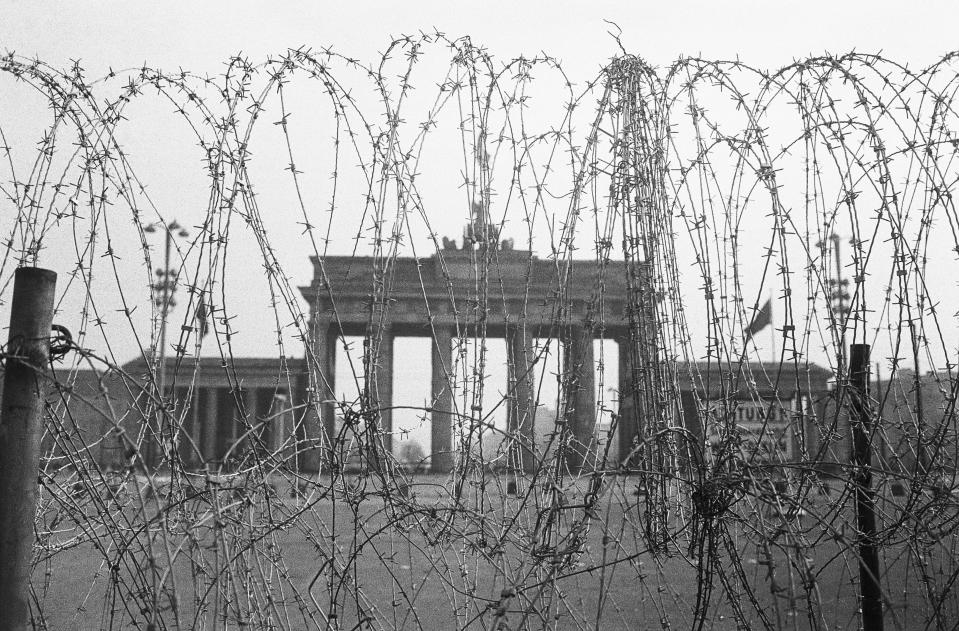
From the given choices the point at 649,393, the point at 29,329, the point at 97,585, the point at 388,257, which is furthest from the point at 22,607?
the point at 97,585

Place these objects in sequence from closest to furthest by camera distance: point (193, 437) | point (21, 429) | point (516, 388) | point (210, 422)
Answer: point (21, 429), point (516, 388), point (193, 437), point (210, 422)

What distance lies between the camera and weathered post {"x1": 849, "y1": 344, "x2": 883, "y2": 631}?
10.3 feet

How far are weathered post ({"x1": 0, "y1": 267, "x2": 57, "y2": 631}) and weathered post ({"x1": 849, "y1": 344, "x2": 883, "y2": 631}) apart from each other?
2546mm

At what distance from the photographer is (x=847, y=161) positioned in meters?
3.43

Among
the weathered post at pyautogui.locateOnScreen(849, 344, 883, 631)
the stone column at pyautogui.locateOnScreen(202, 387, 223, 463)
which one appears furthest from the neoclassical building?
the stone column at pyautogui.locateOnScreen(202, 387, 223, 463)

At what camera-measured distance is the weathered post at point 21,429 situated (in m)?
2.25

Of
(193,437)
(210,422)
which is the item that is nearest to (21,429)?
(193,437)

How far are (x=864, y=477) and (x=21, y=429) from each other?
107 inches

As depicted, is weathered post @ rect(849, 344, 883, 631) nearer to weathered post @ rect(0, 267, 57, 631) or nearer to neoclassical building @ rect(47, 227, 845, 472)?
neoclassical building @ rect(47, 227, 845, 472)

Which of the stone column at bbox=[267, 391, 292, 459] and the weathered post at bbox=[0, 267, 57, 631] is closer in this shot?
the weathered post at bbox=[0, 267, 57, 631]

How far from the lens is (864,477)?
321cm

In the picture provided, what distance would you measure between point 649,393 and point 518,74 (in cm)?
168

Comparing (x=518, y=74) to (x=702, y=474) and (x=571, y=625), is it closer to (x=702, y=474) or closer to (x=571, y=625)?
(x=702, y=474)

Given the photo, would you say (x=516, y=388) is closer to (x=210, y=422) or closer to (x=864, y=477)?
(x=864, y=477)
